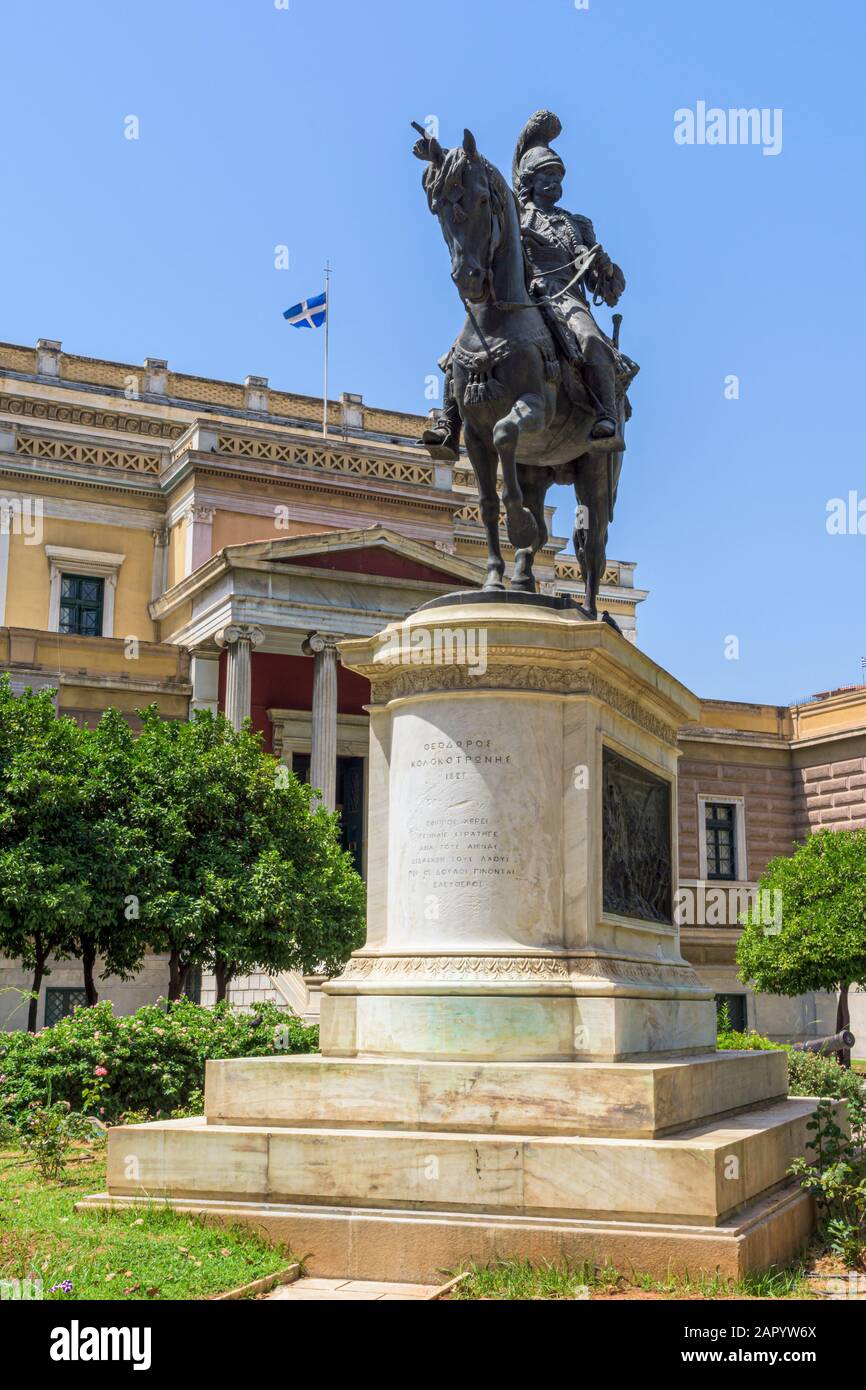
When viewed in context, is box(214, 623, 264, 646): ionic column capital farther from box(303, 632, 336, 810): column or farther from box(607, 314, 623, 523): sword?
box(607, 314, 623, 523): sword

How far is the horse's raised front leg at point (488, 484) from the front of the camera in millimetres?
11086

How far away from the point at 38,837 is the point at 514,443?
602 inches

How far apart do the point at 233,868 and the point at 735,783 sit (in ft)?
82.9

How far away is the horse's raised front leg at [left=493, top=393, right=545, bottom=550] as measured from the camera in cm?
1055

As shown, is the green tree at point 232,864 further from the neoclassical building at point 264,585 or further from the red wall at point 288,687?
the red wall at point 288,687

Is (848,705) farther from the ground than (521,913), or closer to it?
farther from the ground

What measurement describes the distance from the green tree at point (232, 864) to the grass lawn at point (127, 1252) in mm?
14674

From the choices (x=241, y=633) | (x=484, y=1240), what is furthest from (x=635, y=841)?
(x=241, y=633)

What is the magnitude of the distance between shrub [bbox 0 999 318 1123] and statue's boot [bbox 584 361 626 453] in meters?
7.07

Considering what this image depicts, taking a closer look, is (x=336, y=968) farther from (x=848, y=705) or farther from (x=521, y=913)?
(x=848, y=705)

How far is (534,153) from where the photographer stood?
1237cm
